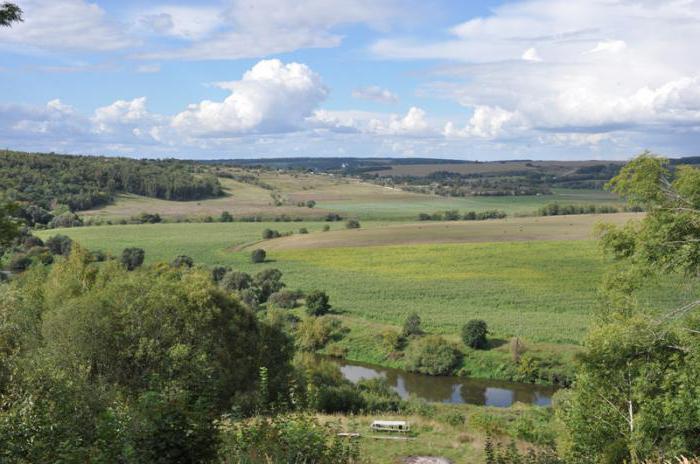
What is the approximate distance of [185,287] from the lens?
2638 cm

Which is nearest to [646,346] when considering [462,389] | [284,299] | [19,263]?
[462,389]

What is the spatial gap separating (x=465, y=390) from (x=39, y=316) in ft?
85.5

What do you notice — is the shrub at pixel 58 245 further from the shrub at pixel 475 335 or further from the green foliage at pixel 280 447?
the green foliage at pixel 280 447

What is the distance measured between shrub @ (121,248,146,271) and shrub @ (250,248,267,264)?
13.1m

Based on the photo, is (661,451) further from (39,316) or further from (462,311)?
(462,311)

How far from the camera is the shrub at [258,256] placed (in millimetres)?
74625

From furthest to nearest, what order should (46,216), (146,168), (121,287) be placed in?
(146,168) < (46,216) < (121,287)

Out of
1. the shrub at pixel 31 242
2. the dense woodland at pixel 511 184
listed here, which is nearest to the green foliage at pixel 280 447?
the shrub at pixel 31 242

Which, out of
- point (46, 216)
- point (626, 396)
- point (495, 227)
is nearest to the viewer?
point (626, 396)

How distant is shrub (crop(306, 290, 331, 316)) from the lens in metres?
52.5

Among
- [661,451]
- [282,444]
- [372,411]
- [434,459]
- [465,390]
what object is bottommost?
[465,390]

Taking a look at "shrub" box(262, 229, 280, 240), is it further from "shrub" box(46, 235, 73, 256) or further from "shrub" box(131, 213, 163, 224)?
"shrub" box(46, 235, 73, 256)

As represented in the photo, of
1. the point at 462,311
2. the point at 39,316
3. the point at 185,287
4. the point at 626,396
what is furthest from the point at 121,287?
the point at 462,311

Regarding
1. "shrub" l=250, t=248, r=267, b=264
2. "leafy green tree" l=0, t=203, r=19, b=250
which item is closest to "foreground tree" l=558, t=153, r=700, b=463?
"leafy green tree" l=0, t=203, r=19, b=250
